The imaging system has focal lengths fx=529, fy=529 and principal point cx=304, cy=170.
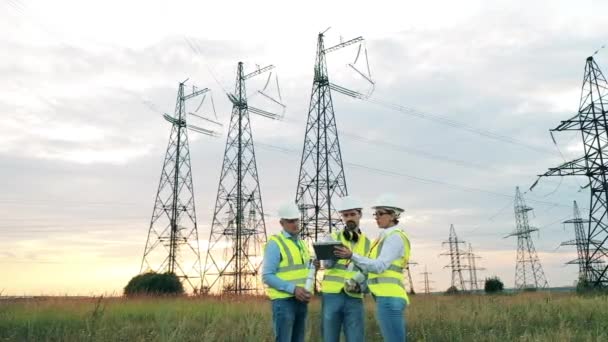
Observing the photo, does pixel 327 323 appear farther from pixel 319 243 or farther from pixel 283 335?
pixel 319 243

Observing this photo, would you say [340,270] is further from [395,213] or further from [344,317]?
A: [395,213]

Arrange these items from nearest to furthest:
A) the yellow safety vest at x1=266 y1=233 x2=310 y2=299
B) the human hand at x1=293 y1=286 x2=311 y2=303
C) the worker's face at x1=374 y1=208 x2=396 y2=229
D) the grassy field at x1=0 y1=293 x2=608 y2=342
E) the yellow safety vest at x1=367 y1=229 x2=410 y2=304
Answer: the yellow safety vest at x1=367 y1=229 x2=410 y2=304
the worker's face at x1=374 y1=208 x2=396 y2=229
the human hand at x1=293 y1=286 x2=311 y2=303
the yellow safety vest at x1=266 y1=233 x2=310 y2=299
the grassy field at x1=0 y1=293 x2=608 y2=342

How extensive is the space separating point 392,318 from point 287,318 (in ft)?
3.78

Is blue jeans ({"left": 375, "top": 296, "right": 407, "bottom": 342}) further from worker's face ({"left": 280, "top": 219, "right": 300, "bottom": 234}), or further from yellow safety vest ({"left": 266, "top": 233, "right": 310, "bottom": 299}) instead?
worker's face ({"left": 280, "top": 219, "right": 300, "bottom": 234})

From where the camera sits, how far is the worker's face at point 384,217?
5219mm

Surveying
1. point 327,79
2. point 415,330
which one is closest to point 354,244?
point 415,330

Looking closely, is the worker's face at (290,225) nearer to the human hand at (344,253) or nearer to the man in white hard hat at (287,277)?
the man in white hard hat at (287,277)

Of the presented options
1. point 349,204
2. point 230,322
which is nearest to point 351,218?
point 349,204

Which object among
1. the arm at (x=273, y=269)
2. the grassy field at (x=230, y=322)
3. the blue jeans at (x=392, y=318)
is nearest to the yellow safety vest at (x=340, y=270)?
the arm at (x=273, y=269)

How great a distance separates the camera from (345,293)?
Result: 549cm

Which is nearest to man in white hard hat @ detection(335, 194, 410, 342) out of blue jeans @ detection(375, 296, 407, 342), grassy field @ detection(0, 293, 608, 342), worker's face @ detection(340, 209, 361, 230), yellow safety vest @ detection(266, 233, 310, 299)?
blue jeans @ detection(375, 296, 407, 342)

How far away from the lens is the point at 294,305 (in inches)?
221

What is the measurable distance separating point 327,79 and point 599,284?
17.2 metres

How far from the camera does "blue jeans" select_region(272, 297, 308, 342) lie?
5500mm
